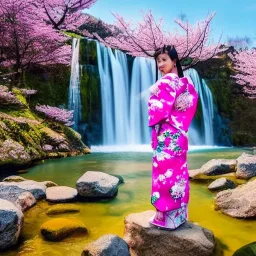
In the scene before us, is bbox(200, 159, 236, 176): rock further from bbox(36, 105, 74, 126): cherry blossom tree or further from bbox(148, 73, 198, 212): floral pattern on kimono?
bbox(36, 105, 74, 126): cherry blossom tree

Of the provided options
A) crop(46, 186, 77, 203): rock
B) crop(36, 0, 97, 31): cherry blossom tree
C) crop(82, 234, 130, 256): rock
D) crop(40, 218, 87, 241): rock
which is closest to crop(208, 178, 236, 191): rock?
crop(46, 186, 77, 203): rock

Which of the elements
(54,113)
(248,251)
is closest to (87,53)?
(54,113)

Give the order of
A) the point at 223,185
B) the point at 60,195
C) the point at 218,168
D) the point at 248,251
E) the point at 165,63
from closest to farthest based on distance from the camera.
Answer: the point at 248,251 → the point at 165,63 → the point at 60,195 → the point at 223,185 → the point at 218,168

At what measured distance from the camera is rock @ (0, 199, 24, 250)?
3.32 meters

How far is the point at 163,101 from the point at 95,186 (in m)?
2.71

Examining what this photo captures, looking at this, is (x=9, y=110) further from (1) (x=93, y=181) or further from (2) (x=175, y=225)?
Result: (2) (x=175, y=225)

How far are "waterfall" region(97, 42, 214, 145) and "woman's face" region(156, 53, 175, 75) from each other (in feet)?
47.1

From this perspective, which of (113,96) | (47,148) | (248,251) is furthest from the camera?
(113,96)

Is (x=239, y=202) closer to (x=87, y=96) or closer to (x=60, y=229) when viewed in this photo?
(x=60, y=229)

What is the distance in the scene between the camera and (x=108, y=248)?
2982 mm

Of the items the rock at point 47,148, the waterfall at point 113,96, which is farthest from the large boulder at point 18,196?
the waterfall at point 113,96

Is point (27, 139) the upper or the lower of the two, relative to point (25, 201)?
upper

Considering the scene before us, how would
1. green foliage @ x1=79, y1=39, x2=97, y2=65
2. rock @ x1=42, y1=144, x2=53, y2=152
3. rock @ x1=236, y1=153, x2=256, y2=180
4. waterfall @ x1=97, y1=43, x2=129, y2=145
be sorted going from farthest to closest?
green foliage @ x1=79, y1=39, x2=97, y2=65 → waterfall @ x1=97, y1=43, x2=129, y2=145 → rock @ x1=42, y1=144, x2=53, y2=152 → rock @ x1=236, y1=153, x2=256, y2=180

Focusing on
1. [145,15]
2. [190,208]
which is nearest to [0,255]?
[190,208]
